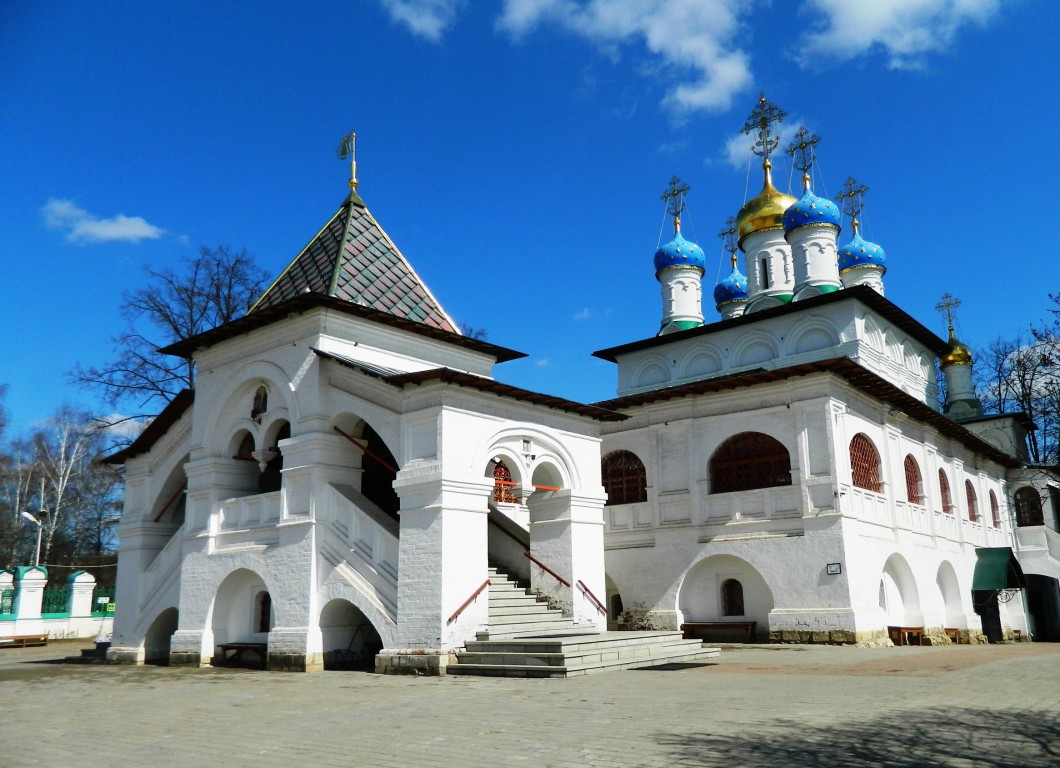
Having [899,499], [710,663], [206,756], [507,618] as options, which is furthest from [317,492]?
[899,499]

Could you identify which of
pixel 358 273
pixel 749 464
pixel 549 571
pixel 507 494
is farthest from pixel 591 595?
pixel 358 273

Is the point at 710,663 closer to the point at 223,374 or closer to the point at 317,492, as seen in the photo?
the point at 317,492

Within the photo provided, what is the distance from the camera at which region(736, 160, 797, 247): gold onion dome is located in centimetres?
2566

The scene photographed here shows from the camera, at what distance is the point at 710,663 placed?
40.2 ft

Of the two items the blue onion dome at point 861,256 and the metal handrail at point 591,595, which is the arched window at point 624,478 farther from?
the blue onion dome at point 861,256

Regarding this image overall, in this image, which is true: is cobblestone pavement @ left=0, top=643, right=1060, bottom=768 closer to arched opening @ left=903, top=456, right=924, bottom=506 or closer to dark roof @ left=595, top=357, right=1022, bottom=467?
dark roof @ left=595, top=357, right=1022, bottom=467

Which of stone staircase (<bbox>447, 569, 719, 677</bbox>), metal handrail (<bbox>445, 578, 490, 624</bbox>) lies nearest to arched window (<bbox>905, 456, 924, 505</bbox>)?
stone staircase (<bbox>447, 569, 719, 677</bbox>)

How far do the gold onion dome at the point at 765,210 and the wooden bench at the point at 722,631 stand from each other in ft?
39.9

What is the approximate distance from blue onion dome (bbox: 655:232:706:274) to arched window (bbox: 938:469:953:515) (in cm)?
885

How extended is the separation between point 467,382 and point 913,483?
1256 cm

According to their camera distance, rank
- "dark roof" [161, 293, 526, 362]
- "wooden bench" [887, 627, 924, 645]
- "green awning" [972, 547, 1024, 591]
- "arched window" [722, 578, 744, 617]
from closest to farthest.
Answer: "dark roof" [161, 293, 526, 362] < "wooden bench" [887, 627, 924, 645] < "arched window" [722, 578, 744, 617] < "green awning" [972, 547, 1024, 591]

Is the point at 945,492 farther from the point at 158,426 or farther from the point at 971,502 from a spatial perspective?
the point at 158,426

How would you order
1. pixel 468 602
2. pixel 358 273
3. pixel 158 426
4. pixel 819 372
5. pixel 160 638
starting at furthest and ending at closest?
pixel 158 426, pixel 819 372, pixel 160 638, pixel 358 273, pixel 468 602

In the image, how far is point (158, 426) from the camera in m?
17.5
